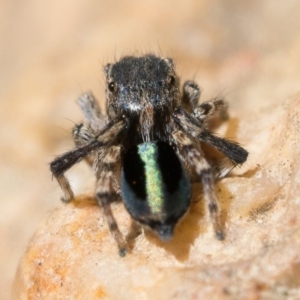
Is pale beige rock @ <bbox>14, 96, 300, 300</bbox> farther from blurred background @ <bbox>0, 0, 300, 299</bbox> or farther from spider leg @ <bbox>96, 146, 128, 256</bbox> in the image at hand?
blurred background @ <bbox>0, 0, 300, 299</bbox>

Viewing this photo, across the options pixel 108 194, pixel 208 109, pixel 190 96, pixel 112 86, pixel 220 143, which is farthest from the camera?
pixel 190 96

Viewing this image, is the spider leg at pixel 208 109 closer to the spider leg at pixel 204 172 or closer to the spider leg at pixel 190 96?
the spider leg at pixel 190 96

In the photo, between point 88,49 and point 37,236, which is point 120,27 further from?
point 37,236

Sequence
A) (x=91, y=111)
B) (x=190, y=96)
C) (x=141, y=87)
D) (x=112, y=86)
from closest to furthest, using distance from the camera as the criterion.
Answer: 1. (x=141, y=87)
2. (x=112, y=86)
3. (x=190, y=96)
4. (x=91, y=111)

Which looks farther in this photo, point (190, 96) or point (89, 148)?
point (190, 96)

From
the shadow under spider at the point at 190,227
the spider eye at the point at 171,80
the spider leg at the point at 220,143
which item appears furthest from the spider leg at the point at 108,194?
the spider eye at the point at 171,80

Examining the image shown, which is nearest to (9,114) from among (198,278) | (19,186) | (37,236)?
(19,186)

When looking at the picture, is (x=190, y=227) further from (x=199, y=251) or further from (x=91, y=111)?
(x=91, y=111)

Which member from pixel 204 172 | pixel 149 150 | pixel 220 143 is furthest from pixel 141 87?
pixel 204 172
